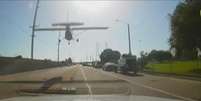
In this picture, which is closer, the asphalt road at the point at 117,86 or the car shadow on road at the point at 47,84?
the asphalt road at the point at 117,86

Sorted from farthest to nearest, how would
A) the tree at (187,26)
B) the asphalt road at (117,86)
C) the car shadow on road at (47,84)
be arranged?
the tree at (187,26) < the car shadow on road at (47,84) < the asphalt road at (117,86)

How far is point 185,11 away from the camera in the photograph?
53.9m

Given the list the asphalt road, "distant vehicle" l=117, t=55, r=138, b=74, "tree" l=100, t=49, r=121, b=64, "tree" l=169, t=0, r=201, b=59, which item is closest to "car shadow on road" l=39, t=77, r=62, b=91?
the asphalt road

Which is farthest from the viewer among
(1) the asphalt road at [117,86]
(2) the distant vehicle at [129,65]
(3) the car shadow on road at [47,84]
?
(2) the distant vehicle at [129,65]

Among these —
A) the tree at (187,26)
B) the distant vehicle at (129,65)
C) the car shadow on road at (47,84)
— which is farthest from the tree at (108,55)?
the car shadow on road at (47,84)

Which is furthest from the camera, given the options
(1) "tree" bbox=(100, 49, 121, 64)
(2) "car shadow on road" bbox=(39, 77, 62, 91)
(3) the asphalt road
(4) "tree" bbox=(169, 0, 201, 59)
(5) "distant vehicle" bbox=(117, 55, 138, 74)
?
(1) "tree" bbox=(100, 49, 121, 64)

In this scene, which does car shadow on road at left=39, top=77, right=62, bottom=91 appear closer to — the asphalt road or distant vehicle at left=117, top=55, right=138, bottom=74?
the asphalt road

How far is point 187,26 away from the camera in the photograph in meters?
52.9

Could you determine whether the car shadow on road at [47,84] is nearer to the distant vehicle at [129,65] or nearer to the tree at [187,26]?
the distant vehicle at [129,65]

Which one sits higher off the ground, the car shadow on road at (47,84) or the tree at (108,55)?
the tree at (108,55)

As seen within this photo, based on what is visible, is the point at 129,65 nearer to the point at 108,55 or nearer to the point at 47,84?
the point at 47,84

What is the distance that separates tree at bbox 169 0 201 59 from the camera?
2055 inches

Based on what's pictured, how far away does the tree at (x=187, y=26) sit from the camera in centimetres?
5219

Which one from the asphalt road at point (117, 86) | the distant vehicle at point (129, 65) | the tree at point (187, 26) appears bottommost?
the asphalt road at point (117, 86)
